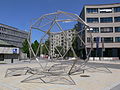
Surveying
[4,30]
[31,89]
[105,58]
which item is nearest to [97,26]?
[105,58]

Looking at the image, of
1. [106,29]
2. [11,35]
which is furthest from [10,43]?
[106,29]

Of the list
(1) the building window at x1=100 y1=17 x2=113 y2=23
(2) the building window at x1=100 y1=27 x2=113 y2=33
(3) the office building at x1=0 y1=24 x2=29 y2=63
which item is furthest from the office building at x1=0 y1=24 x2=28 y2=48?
(1) the building window at x1=100 y1=17 x2=113 y2=23

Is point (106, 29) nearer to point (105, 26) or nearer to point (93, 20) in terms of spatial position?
point (105, 26)

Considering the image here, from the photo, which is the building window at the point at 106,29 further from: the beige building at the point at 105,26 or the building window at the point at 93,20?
the building window at the point at 93,20

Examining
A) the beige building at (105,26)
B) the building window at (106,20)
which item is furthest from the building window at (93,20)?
the building window at (106,20)

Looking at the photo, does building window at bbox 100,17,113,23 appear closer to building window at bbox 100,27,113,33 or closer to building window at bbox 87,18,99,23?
building window at bbox 87,18,99,23

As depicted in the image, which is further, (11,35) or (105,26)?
(11,35)

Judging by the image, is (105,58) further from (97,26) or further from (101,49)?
(97,26)

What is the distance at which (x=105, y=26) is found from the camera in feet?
179

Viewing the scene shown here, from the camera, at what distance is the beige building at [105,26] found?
53.6m

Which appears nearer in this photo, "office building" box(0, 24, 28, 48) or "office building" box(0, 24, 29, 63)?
"office building" box(0, 24, 29, 63)

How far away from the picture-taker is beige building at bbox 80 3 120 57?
53.6 m

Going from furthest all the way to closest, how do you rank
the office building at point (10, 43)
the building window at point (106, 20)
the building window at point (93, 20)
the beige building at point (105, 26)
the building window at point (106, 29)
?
the building window at point (93, 20) → the building window at point (106, 20) → the building window at point (106, 29) → the beige building at point (105, 26) → the office building at point (10, 43)

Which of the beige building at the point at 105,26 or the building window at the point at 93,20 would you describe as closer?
the beige building at the point at 105,26
